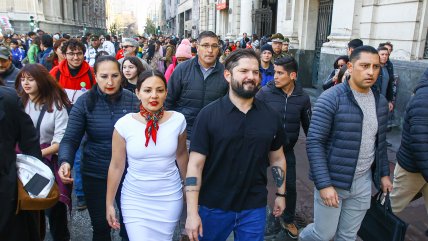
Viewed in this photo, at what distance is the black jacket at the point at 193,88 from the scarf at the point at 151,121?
1332 millimetres

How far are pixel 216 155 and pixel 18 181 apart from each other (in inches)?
50.8

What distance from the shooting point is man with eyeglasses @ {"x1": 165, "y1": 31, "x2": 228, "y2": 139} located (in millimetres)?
4137

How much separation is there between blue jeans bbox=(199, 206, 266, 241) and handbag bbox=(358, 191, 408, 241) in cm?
95

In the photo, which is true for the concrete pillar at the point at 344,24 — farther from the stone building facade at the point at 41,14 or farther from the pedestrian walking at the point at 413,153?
the stone building facade at the point at 41,14

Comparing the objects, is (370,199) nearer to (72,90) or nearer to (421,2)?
(72,90)

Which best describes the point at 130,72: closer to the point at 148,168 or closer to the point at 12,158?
the point at 148,168

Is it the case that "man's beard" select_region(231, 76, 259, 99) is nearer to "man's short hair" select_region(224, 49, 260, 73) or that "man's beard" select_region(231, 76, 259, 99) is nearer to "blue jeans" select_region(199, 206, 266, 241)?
"man's short hair" select_region(224, 49, 260, 73)

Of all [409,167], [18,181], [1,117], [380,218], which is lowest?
[380,218]

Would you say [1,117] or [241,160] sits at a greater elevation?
[1,117]

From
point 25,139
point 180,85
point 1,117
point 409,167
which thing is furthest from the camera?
point 180,85

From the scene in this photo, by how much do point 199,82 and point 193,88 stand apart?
0.10 metres

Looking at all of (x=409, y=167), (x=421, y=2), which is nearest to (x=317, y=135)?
(x=409, y=167)

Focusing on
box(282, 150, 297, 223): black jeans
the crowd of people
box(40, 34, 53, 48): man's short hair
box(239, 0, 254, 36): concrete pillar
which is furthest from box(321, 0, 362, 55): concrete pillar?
box(239, 0, 254, 36): concrete pillar

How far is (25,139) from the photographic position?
256cm
